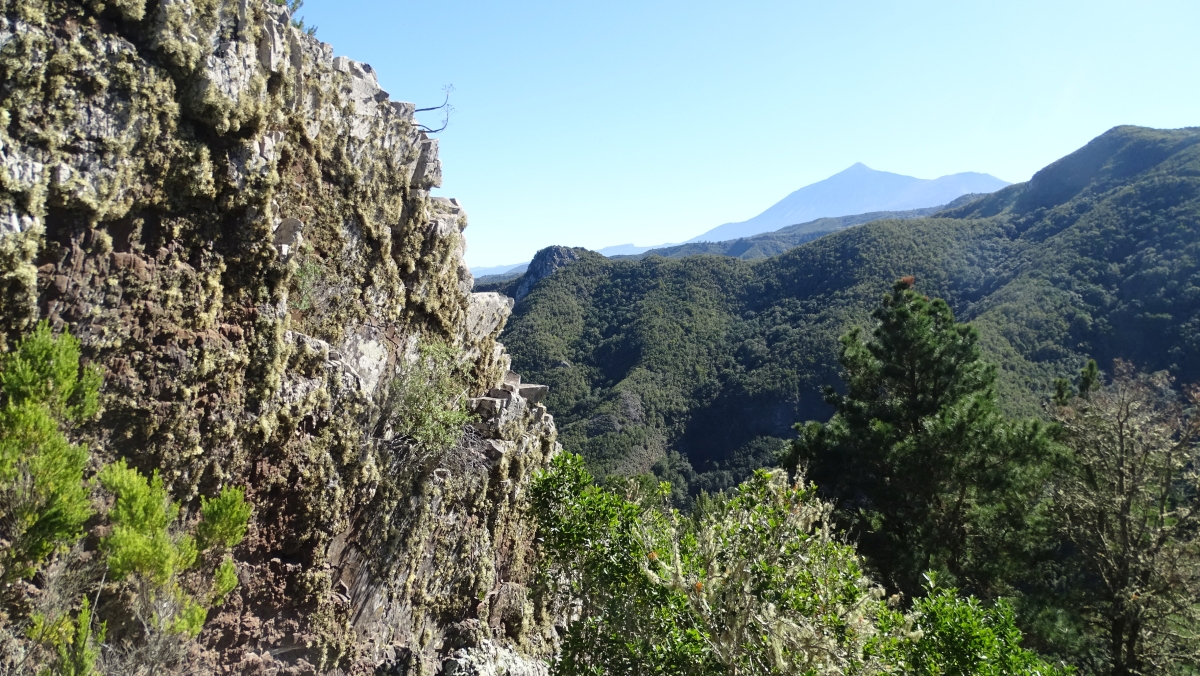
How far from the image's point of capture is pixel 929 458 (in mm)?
11086

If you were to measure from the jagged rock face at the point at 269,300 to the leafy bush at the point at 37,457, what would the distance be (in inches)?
27.4

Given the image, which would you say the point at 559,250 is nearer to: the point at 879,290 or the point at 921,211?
the point at 879,290

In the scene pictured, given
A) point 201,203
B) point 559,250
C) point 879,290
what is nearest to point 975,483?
point 201,203

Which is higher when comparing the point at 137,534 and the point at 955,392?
the point at 137,534

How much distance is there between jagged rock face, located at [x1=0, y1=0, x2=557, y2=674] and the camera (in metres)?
3.83

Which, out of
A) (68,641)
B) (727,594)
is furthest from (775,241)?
(68,641)

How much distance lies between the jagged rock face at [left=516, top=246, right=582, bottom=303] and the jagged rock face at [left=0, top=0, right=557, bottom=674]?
224ft

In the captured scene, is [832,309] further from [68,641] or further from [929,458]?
[68,641]

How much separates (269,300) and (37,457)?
2397 millimetres

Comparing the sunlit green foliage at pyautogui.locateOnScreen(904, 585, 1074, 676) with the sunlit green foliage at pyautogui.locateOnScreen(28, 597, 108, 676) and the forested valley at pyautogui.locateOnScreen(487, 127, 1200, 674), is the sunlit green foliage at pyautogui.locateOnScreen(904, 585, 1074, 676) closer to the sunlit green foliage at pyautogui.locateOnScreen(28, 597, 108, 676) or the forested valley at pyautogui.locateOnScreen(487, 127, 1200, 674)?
the forested valley at pyautogui.locateOnScreen(487, 127, 1200, 674)

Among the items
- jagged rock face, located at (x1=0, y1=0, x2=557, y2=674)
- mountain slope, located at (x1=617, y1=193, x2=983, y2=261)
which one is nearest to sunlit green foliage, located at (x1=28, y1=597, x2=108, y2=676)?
jagged rock face, located at (x1=0, y1=0, x2=557, y2=674)

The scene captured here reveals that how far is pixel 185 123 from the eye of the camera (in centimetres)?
448

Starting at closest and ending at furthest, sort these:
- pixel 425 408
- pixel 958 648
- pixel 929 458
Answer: pixel 958 648 < pixel 425 408 < pixel 929 458

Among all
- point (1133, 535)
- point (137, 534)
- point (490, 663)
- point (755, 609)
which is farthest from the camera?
point (1133, 535)
